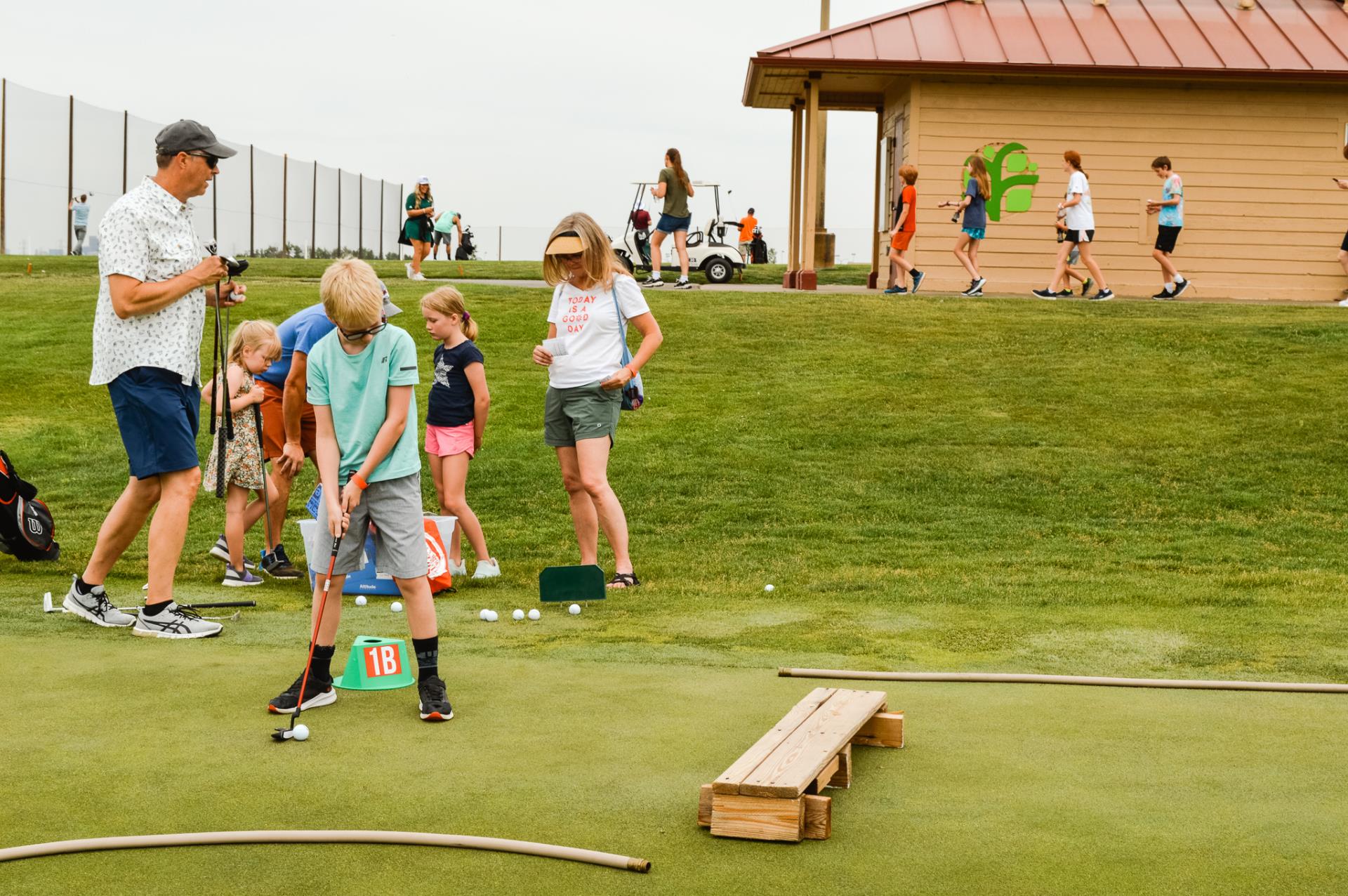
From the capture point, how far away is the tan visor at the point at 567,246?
7.28m

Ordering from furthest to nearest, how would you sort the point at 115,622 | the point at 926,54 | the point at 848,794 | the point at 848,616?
the point at 926,54, the point at 848,616, the point at 115,622, the point at 848,794

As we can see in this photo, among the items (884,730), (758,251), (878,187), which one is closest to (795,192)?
(878,187)

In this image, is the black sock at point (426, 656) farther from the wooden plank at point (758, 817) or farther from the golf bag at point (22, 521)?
the golf bag at point (22, 521)

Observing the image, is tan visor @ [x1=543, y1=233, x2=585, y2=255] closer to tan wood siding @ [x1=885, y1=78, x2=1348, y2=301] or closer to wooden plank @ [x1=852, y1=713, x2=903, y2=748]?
wooden plank @ [x1=852, y1=713, x2=903, y2=748]

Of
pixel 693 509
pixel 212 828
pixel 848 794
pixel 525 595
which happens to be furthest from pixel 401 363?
pixel 693 509

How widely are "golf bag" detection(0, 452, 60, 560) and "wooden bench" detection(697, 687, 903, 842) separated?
5.30m

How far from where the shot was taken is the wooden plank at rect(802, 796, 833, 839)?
368cm

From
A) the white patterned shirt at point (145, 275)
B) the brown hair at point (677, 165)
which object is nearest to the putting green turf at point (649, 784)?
the white patterned shirt at point (145, 275)

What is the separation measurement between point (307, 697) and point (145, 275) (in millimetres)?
2036

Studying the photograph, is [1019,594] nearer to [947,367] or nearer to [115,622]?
[115,622]

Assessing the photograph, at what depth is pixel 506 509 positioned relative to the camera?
10641 mm

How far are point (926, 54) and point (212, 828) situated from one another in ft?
56.7

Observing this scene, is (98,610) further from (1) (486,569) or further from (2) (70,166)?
(2) (70,166)

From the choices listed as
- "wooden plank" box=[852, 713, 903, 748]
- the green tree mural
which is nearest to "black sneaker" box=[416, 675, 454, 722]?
"wooden plank" box=[852, 713, 903, 748]
